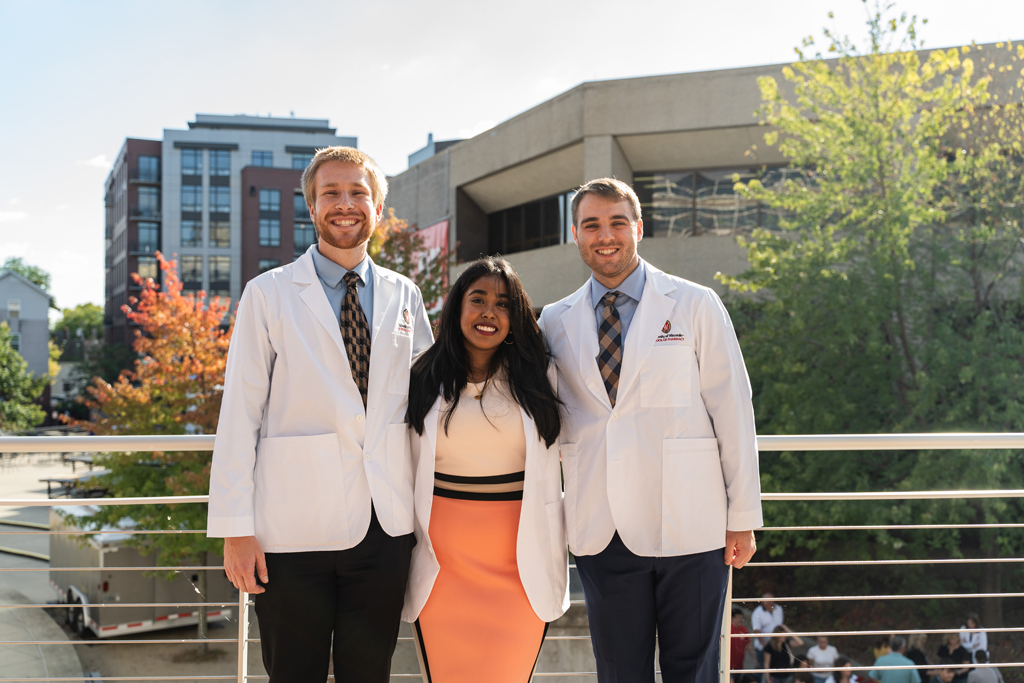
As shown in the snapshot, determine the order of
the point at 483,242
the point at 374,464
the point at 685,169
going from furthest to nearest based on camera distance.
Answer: the point at 483,242 < the point at 685,169 < the point at 374,464

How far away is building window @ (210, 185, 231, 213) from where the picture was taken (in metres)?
57.7

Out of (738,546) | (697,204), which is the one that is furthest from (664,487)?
(697,204)

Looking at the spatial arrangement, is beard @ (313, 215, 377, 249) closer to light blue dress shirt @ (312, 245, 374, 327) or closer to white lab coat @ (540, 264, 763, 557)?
light blue dress shirt @ (312, 245, 374, 327)

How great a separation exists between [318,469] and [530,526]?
2.45ft

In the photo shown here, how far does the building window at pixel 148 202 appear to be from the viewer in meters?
58.3

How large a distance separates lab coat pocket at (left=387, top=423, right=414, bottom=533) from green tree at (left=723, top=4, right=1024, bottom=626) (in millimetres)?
9881

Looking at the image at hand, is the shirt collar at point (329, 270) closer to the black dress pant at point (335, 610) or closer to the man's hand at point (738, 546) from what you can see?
the black dress pant at point (335, 610)

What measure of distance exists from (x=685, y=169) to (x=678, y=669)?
58.3 ft

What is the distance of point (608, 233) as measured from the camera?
258cm

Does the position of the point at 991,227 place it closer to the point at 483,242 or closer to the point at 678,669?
the point at 678,669

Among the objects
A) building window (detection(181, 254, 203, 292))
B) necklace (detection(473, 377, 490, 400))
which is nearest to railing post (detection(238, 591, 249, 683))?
necklace (detection(473, 377, 490, 400))

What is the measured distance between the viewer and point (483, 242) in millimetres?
23047

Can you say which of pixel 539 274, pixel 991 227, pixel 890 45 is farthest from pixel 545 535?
pixel 539 274

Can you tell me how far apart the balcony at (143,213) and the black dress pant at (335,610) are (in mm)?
64315
